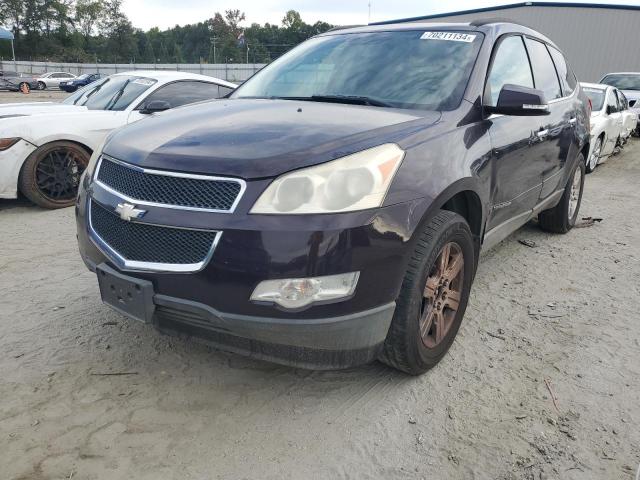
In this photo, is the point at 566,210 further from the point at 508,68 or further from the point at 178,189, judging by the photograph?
the point at 178,189

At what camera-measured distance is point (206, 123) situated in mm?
2568

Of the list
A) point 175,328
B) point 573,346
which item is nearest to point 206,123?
point 175,328

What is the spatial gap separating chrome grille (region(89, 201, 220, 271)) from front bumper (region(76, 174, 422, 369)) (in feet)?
0.12

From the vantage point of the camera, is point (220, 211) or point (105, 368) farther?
point (105, 368)

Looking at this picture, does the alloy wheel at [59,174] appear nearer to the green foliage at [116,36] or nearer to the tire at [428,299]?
the tire at [428,299]

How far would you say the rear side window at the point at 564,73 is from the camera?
448cm

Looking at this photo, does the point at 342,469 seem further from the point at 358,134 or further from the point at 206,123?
the point at 206,123

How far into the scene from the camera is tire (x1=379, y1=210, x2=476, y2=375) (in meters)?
2.28

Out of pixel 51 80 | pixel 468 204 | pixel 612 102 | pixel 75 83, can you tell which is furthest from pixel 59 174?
pixel 51 80

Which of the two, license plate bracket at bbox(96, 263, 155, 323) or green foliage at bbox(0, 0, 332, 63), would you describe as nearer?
license plate bracket at bbox(96, 263, 155, 323)

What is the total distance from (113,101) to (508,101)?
5.18m

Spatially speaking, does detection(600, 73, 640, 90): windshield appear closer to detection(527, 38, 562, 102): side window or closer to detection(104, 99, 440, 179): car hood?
detection(527, 38, 562, 102): side window

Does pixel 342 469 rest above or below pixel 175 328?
below

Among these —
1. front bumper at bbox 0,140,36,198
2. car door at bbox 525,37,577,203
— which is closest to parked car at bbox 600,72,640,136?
car door at bbox 525,37,577,203
